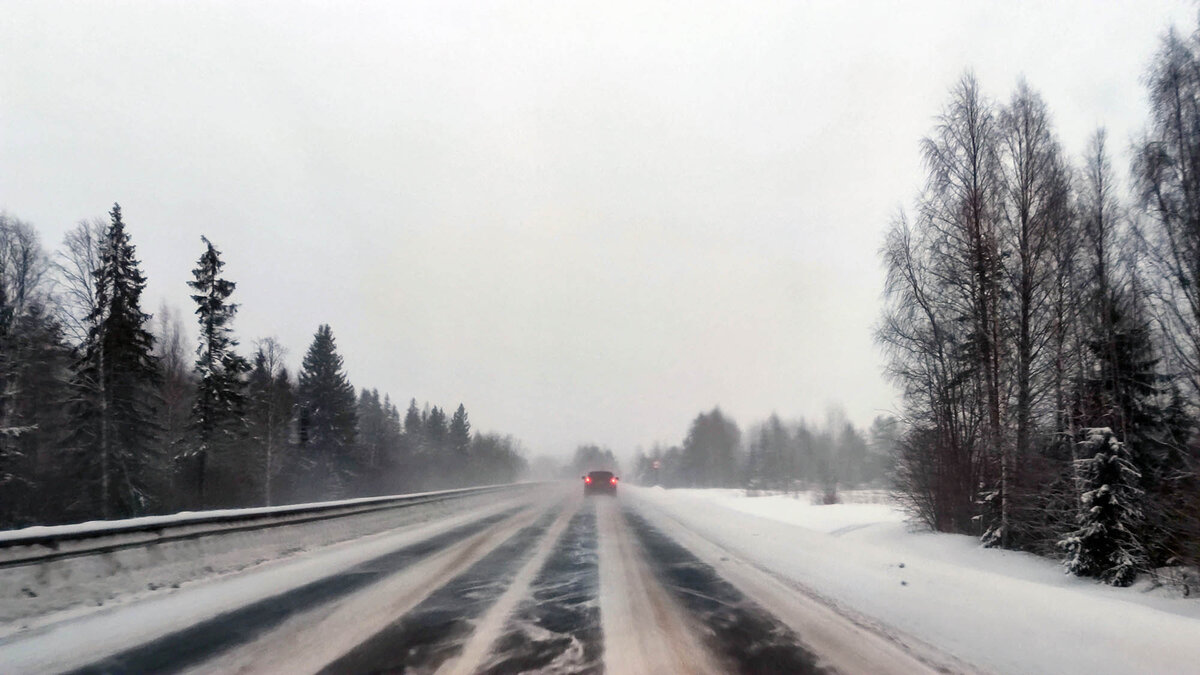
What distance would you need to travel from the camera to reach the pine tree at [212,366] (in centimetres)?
3522

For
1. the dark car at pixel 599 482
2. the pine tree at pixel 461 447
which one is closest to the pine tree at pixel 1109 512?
the dark car at pixel 599 482

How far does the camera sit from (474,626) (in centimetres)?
678

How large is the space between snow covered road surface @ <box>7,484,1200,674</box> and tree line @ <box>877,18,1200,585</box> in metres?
1.81

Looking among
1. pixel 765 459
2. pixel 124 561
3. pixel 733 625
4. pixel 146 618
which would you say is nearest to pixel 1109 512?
pixel 733 625

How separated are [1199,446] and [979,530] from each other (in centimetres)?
679

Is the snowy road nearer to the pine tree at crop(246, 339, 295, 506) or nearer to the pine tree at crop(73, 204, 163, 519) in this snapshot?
the pine tree at crop(73, 204, 163, 519)

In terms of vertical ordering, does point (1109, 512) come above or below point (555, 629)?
above

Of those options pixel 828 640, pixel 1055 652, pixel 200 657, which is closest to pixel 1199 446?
pixel 1055 652

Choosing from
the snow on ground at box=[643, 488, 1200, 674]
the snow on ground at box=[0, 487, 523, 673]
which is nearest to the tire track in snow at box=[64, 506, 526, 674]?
the snow on ground at box=[0, 487, 523, 673]

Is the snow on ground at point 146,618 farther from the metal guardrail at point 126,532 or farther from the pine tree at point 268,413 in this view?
the pine tree at point 268,413

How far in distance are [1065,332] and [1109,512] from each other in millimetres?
5432

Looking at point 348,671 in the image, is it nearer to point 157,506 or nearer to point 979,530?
point 979,530

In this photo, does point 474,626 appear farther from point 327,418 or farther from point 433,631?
point 327,418

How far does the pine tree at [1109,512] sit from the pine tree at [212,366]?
1426 inches
